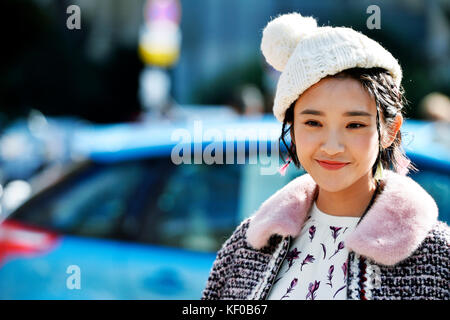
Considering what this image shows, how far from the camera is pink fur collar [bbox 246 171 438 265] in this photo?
192cm

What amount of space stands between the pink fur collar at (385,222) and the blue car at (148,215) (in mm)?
1546

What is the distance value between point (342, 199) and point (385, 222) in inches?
6.8

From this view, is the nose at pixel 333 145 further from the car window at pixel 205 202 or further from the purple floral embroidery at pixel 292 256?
the car window at pixel 205 202

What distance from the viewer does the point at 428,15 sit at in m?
19.5

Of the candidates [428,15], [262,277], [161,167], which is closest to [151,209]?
[161,167]

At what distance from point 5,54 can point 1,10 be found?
0.99 m

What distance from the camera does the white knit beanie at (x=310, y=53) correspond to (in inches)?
78.4

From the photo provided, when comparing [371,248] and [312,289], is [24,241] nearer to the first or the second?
[312,289]

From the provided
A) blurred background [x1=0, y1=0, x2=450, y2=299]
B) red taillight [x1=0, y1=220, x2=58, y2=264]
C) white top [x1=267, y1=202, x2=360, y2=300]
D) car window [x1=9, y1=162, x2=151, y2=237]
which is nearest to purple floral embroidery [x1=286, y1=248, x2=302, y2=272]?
white top [x1=267, y1=202, x2=360, y2=300]

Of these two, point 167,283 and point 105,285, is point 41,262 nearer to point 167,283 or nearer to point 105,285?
point 105,285

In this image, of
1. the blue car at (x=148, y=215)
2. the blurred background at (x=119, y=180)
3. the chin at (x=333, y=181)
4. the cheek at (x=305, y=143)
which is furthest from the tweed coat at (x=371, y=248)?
the blue car at (x=148, y=215)

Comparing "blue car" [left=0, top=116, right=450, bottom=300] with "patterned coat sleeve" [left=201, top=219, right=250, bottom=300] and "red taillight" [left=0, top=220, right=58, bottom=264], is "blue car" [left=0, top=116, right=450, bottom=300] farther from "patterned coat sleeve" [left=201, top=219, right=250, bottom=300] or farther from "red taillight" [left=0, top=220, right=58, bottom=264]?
"patterned coat sleeve" [left=201, top=219, right=250, bottom=300]

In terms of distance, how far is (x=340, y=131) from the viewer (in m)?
2.01

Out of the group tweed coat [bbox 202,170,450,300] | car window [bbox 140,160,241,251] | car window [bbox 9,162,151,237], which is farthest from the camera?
car window [bbox 9,162,151,237]
